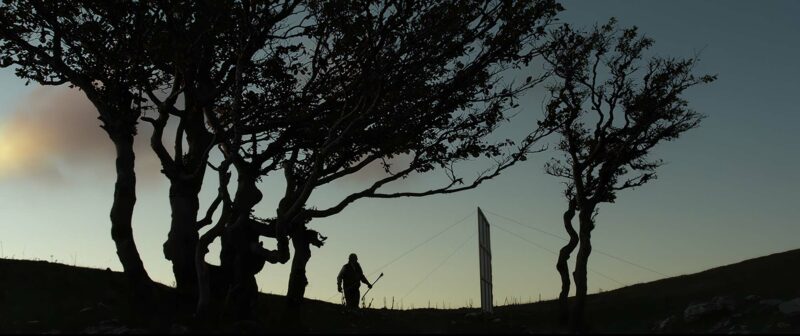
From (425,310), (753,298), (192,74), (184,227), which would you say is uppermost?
(192,74)

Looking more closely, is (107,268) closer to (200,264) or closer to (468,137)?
(200,264)

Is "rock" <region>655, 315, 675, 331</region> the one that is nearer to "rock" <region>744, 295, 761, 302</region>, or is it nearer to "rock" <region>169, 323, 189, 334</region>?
"rock" <region>744, 295, 761, 302</region>

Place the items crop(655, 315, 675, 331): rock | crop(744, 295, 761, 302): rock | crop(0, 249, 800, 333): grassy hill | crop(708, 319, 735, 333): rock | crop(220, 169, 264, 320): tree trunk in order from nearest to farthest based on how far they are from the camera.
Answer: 1. crop(0, 249, 800, 333): grassy hill
2. crop(220, 169, 264, 320): tree trunk
3. crop(708, 319, 735, 333): rock
4. crop(655, 315, 675, 331): rock
5. crop(744, 295, 761, 302): rock

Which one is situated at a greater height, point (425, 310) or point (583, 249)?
point (583, 249)

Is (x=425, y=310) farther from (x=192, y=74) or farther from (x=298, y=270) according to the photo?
(x=192, y=74)

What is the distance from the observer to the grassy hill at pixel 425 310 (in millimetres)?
23778

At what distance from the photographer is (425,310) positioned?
1398 inches

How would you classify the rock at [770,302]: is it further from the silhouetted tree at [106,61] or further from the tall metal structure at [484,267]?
the silhouetted tree at [106,61]

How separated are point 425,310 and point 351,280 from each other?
490 centimetres

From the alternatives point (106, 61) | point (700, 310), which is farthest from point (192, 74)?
point (700, 310)

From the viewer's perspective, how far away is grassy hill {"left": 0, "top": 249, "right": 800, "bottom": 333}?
78.0 ft

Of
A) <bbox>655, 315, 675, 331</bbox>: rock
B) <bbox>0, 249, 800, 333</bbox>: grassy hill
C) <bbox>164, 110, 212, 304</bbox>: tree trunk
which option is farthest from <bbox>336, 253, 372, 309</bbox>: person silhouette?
<bbox>655, 315, 675, 331</bbox>: rock

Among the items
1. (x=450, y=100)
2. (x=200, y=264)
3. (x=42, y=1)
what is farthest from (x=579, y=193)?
(x=42, y=1)

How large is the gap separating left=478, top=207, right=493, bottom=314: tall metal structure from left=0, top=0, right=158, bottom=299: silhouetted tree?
1193 centimetres
